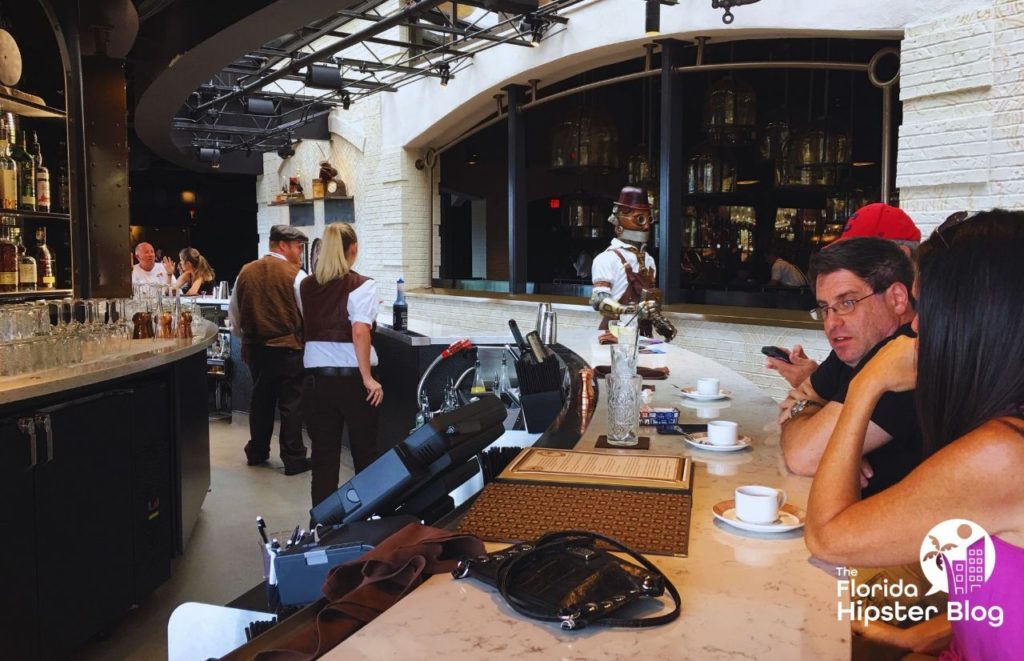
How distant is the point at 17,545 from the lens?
2.62m

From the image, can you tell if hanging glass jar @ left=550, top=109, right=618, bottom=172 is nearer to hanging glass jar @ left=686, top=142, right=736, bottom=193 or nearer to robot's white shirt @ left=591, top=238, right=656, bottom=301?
hanging glass jar @ left=686, top=142, right=736, bottom=193

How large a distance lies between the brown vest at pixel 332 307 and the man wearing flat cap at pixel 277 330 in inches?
58.6

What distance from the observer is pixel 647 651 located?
980mm

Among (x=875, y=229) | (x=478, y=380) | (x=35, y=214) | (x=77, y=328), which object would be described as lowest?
(x=478, y=380)

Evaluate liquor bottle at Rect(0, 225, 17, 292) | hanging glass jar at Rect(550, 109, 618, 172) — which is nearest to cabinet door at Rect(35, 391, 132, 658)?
liquor bottle at Rect(0, 225, 17, 292)

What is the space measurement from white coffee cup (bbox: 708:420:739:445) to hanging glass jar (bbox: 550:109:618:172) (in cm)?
541

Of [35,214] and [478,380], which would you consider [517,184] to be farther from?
[35,214]

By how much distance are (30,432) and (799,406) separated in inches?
93.4

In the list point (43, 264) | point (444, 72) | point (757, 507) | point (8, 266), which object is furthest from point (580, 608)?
point (444, 72)

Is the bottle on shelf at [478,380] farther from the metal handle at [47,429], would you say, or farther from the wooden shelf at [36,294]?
the wooden shelf at [36,294]

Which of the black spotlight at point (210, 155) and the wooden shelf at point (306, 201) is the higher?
the black spotlight at point (210, 155)

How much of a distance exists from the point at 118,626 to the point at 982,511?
11.2 feet

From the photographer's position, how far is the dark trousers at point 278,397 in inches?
240

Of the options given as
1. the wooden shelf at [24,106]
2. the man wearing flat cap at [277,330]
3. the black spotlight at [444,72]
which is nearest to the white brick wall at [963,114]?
the man wearing flat cap at [277,330]
